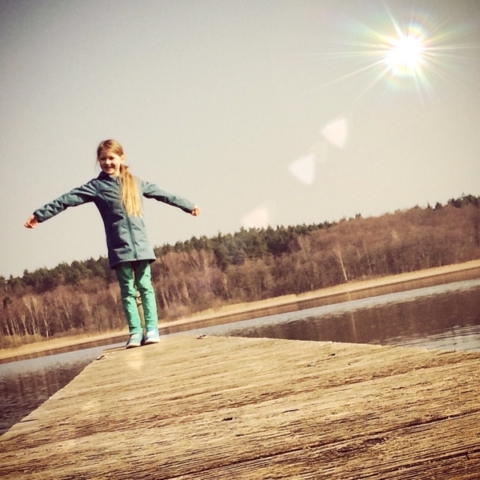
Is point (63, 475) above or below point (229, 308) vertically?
above

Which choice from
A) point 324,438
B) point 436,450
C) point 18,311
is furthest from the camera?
point 18,311

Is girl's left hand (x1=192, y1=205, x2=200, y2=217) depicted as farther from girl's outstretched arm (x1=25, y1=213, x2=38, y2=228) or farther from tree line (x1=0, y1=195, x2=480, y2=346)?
tree line (x1=0, y1=195, x2=480, y2=346)

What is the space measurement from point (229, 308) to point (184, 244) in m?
23.2

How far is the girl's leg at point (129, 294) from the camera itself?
5352mm

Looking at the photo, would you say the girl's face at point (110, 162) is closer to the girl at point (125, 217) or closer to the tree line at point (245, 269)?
the girl at point (125, 217)

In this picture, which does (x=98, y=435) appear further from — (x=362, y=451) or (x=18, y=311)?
(x=18, y=311)

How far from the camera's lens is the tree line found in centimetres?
7675

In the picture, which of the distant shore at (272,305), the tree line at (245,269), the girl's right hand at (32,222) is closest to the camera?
the girl's right hand at (32,222)

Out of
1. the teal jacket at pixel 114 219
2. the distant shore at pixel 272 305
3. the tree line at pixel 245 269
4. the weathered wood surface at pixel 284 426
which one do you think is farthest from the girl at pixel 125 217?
the tree line at pixel 245 269

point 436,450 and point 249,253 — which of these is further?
point 249,253

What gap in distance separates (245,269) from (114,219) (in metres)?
81.0

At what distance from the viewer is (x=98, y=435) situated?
4.50ft

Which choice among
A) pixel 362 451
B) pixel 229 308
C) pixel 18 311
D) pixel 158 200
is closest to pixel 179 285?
pixel 229 308

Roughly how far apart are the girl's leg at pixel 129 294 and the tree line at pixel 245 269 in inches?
2824
